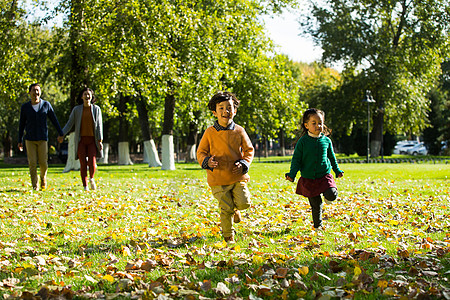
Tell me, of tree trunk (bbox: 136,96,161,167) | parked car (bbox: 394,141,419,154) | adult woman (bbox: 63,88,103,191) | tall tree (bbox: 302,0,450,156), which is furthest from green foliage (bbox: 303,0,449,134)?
adult woman (bbox: 63,88,103,191)

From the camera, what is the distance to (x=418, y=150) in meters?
53.8

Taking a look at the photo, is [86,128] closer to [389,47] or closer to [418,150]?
[389,47]

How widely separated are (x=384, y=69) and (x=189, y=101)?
54.4 feet

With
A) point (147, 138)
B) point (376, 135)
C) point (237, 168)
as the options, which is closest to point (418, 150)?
point (376, 135)

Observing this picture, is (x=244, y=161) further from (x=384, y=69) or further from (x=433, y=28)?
(x=433, y=28)

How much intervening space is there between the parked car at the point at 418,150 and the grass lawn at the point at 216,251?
46.8m

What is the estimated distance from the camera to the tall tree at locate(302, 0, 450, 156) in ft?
108

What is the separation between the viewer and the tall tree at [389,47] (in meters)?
32.8

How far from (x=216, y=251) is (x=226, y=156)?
3.54 feet

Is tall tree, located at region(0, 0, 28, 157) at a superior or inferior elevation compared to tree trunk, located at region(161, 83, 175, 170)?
superior

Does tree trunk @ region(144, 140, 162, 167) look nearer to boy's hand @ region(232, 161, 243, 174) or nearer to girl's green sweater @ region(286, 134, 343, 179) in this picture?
girl's green sweater @ region(286, 134, 343, 179)

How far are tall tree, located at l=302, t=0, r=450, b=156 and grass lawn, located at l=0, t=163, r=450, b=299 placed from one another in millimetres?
25343

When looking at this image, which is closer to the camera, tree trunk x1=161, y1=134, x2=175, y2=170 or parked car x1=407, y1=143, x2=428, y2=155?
tree trunk x1=161, y1=134, x2=175, y2=170

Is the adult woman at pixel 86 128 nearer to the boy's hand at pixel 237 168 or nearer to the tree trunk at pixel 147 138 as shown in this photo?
the boy's hand at pixel 237 168
